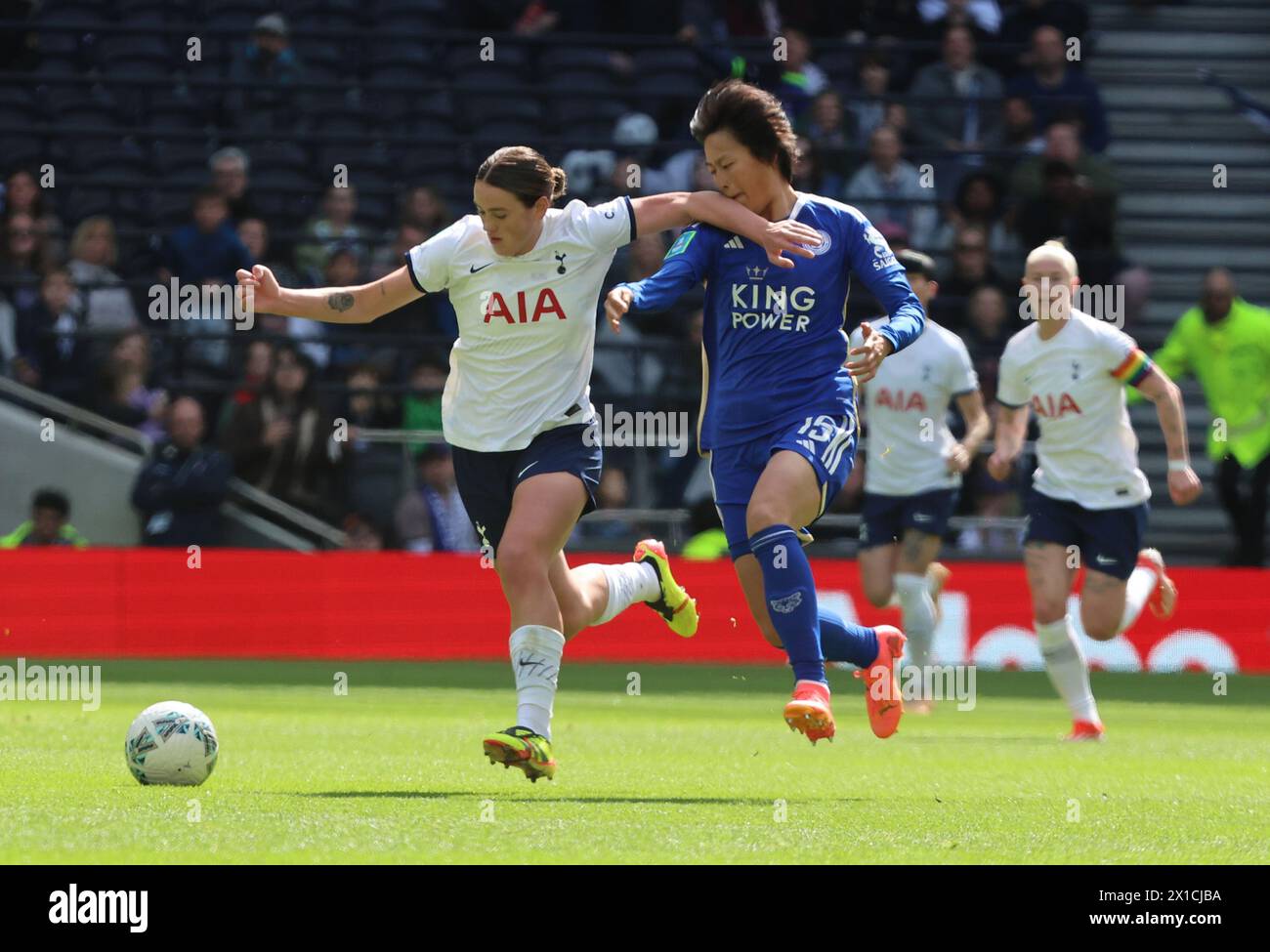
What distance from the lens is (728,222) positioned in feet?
26.7

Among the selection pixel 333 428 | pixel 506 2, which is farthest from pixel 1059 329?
pixel 506 2

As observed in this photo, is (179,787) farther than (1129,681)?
No

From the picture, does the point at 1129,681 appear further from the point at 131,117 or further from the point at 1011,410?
the point at 131,117

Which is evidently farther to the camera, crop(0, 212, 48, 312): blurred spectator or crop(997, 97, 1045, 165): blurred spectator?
crop(997, 97, 1045, 165): blurred spectator

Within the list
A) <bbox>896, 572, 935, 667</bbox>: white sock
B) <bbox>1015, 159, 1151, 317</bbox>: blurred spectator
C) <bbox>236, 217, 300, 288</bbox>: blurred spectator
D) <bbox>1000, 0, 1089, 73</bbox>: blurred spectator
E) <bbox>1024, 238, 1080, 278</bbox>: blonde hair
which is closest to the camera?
<bbox>1024, 238, 1080, 278</bbox>: blonde hair

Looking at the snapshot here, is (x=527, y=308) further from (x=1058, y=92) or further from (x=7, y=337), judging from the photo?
(x=1058, y=92)

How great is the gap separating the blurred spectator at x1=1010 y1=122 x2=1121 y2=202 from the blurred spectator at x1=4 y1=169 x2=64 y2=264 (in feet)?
29.8

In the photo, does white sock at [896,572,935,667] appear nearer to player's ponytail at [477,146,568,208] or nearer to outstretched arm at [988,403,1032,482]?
outstretched arm at [988,403,1032,482]

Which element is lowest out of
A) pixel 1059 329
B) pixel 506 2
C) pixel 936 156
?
pixel 1059 329

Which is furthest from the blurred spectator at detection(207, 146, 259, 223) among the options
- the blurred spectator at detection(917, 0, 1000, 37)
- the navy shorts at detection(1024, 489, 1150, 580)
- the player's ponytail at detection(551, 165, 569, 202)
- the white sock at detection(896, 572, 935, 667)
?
the player's ponytail at detection(551, 165, 569, 202)

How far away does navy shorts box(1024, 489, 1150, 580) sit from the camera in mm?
11516

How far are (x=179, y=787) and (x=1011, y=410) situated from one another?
6.07 metres

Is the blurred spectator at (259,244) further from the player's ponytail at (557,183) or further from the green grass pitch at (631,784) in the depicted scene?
the player's ponytail at (557,183)

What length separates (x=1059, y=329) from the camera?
11656 mm
